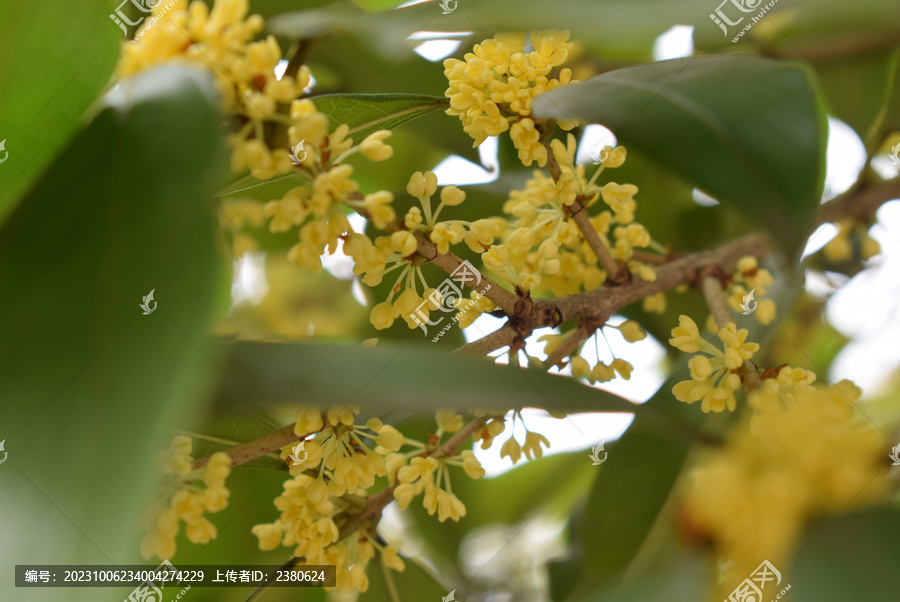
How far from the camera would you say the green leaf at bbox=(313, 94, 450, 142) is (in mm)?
666

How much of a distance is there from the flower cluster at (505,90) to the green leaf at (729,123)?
0.05 metres

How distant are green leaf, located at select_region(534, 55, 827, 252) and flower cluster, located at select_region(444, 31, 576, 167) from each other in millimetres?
54

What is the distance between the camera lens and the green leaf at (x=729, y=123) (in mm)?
503

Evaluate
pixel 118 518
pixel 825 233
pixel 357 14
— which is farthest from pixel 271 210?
pixel 825 233

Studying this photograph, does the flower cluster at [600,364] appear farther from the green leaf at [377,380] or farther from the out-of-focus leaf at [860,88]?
the out-of-focus leaf at [860,88]

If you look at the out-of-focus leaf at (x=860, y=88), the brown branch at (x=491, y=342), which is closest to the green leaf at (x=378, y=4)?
the brown branch at (x=491, y=342)

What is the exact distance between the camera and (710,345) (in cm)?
72

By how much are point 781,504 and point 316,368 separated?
52 cm

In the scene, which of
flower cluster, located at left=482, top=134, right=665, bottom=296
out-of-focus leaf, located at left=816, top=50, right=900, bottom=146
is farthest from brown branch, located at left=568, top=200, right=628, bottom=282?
out-of-focus leaf, located at left=816, top=50, right=900, bottom=146

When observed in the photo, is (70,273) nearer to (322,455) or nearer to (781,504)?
(322,455)

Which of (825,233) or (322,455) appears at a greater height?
(322,455)

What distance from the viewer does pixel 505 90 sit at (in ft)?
2.24

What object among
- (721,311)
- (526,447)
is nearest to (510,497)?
(526,447)

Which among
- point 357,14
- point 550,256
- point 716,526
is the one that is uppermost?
point 357,14
